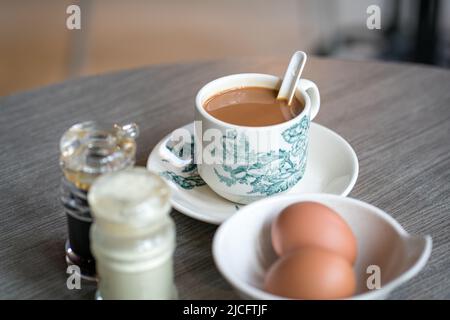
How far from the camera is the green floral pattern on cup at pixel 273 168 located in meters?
0.74

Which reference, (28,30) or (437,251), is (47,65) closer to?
(28,30)

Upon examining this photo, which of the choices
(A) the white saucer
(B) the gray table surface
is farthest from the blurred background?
(A) the white saucer

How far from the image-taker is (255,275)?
0.64m

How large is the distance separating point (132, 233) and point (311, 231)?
0.16 m

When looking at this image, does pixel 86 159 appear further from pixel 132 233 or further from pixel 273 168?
pixel 273 168

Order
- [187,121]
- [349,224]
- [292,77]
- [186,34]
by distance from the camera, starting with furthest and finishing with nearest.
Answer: [186,34]
[187,121]
[292,77]
[349,224]

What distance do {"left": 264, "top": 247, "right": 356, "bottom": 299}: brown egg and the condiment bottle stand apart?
104mm

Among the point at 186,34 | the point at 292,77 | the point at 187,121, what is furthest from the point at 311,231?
the point at 186,34

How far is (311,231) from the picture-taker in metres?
0.61

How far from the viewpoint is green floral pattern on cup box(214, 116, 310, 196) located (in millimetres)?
739

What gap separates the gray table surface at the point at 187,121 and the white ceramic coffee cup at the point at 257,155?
0.06 meters

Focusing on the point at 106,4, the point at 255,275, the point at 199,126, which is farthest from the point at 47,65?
the point at 255,275

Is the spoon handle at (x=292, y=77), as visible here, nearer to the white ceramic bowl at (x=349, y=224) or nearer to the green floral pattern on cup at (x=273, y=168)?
the green floral pattern on cup at (x=273, y=168)

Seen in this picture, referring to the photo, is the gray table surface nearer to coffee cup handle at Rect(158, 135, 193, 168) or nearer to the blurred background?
coffee cup handle at Rect(158, 135, 193, 168)
